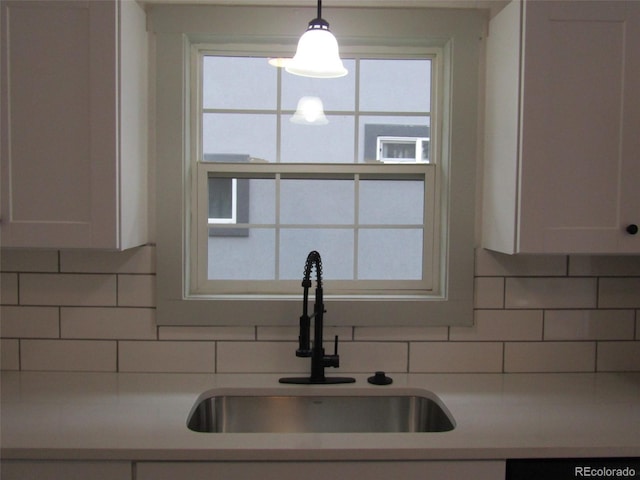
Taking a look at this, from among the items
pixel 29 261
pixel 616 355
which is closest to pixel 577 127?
pixel 616 355

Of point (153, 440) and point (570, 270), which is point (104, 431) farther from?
point (570, 270)

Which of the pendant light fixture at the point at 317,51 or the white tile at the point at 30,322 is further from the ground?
the pendant light fixture at the point at 317,51

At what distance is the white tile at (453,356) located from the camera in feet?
6.54

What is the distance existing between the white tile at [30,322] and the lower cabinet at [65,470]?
67 centimetres

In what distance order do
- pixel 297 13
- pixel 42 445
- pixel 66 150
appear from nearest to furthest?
pixel 42 445 → pixel 66 150 → pixel 297 13

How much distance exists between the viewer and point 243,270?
2086mm

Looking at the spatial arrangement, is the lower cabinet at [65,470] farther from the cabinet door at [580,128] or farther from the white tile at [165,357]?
the cabinet door at [580,128]

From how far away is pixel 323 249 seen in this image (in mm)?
2090

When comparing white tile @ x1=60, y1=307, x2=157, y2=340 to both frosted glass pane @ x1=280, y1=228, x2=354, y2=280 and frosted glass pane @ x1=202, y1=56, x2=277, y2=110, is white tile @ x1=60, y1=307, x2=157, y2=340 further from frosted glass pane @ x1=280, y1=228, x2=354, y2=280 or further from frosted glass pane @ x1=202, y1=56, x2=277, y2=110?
frosted glass pane @ x1=202, y1=56, x2=277, y2=110

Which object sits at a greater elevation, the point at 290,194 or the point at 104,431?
the point at 290,194

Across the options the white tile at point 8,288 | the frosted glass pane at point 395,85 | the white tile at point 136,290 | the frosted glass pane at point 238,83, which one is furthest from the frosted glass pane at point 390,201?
the white tile at point 8,288

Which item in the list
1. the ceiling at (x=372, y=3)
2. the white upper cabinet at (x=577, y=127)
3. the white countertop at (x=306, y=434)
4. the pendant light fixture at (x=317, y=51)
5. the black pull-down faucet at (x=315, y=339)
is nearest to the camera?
the white countertop at (x=306, y=434)

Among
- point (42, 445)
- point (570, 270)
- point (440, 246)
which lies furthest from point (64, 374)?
point (570, 270)

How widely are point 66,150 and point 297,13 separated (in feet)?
3.00
